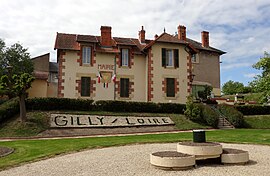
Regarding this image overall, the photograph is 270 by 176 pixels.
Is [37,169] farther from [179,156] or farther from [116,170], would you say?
[179,156]

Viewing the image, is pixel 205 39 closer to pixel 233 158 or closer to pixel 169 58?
pixel 169 58

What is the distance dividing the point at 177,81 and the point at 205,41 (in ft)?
41.7

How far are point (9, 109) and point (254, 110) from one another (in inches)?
797

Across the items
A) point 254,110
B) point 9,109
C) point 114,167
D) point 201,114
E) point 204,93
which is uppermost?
point 204,93

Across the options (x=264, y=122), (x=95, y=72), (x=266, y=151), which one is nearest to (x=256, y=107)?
(x=264, y=122)

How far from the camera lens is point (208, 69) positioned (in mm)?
36812

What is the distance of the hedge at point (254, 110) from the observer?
1016 inches

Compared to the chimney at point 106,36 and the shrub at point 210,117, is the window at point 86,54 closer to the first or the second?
the chimney at point 106,36

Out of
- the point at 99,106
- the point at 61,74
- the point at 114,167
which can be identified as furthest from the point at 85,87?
the point at 114,167

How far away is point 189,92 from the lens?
27.3 metres

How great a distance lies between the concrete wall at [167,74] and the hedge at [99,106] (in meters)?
2.46

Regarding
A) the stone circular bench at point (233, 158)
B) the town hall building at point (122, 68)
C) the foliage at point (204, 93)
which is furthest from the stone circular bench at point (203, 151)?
the foliage at point (204, 93)

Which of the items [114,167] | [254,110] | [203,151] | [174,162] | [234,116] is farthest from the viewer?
[254,110]

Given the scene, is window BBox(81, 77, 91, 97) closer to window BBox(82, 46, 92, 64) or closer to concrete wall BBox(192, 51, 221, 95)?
window BBox(82, 46, 92, 64)
